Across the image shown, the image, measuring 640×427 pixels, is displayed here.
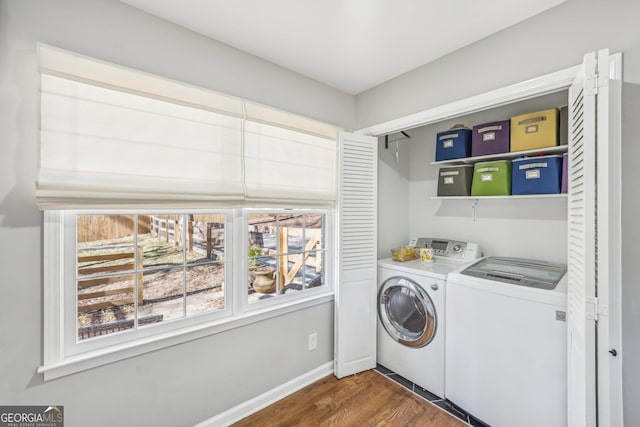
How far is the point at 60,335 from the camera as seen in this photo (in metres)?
1.31

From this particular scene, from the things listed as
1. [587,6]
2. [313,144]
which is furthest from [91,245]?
[587,6]

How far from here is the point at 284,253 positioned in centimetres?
221

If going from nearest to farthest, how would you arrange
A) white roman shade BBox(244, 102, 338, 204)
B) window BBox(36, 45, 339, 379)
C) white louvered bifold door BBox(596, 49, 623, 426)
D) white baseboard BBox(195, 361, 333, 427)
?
1. white louvered bifold door BBox(596, 49, 623, 426)
2. window BBox(36, 45, 339, 379)
3. white baseboard BBox(195, 361, 333, 427)
4. white roman shade BBox(244, 102, 338, 204)

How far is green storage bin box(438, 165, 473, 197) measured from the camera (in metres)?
2.31

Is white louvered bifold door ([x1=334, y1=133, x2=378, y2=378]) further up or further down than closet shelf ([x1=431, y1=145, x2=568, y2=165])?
further down

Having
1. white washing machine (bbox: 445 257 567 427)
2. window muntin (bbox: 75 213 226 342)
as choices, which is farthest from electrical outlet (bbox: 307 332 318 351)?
white washing machine (bbox: 445 257 567 427)

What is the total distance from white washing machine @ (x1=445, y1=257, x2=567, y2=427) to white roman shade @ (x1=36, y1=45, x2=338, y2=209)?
1413mm


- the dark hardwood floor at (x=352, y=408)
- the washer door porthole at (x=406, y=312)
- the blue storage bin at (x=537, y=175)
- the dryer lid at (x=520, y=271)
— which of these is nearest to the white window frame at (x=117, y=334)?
the dark hardwood floor at (x=352, y=408)

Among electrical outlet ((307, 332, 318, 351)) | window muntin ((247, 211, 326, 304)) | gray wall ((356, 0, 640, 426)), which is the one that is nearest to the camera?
gray wall ((356, 0, 640, 426))

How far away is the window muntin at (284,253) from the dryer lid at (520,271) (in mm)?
1171

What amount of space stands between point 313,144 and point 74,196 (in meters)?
1.53

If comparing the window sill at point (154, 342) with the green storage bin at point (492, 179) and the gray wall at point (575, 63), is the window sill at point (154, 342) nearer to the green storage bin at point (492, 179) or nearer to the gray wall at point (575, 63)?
the green storage bin at point (492, 179)

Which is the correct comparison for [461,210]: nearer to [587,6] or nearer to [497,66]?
[497,66]

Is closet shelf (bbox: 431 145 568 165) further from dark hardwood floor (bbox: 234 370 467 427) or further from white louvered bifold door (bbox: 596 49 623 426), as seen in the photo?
dark hardwood floor (bbox: 234 370 467 427)
